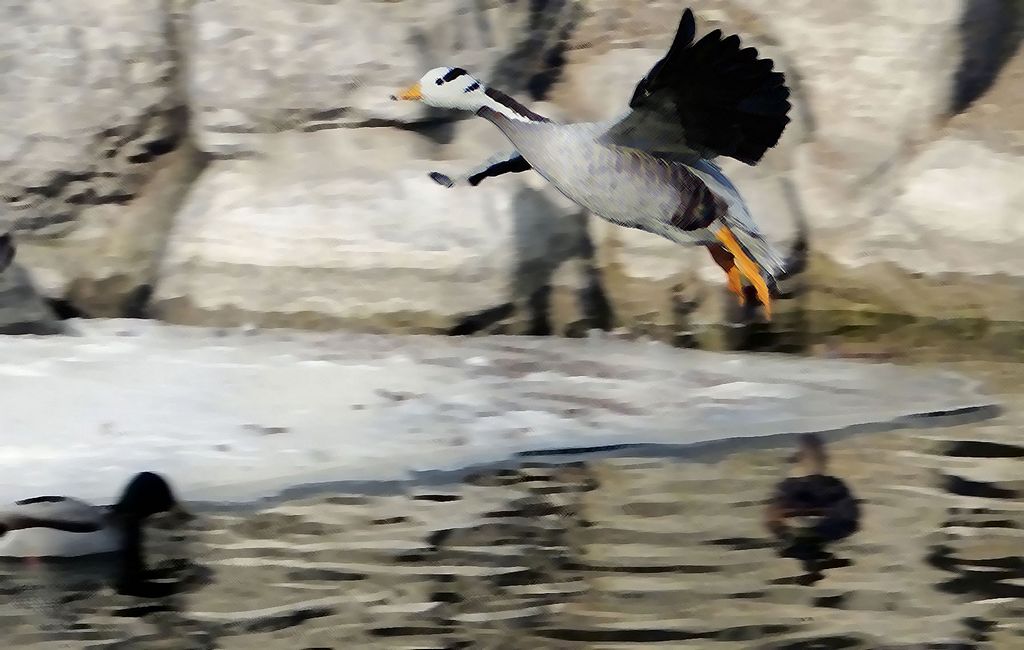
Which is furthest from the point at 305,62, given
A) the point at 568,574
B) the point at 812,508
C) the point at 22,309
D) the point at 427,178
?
the point at 568,574

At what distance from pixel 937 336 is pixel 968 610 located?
4.78 metres

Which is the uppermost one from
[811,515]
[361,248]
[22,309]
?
[361,248]

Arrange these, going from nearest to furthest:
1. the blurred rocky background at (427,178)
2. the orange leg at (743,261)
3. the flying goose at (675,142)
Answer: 1. the flying goose at (675,142)
2. the orange leg at (743,261)
3. the blurred rocky background at (427,178)

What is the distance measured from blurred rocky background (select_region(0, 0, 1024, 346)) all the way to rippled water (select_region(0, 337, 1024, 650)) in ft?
10.0

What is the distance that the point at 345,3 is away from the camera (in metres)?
8.27

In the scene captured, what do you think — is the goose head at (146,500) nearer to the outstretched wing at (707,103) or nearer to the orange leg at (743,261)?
the outstretched wing at (707,103)

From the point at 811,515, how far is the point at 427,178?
13.7ft

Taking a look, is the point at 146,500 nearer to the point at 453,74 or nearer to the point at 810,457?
the point at 453,74

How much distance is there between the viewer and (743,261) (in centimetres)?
514

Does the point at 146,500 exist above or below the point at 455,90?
below

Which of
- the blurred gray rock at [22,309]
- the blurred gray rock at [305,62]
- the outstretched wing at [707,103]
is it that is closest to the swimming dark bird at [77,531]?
the outstretched wing at [707,103]

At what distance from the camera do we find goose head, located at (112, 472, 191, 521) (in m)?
4.27

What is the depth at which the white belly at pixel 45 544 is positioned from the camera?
398 centimetres

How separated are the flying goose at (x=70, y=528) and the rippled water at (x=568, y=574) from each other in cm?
7
